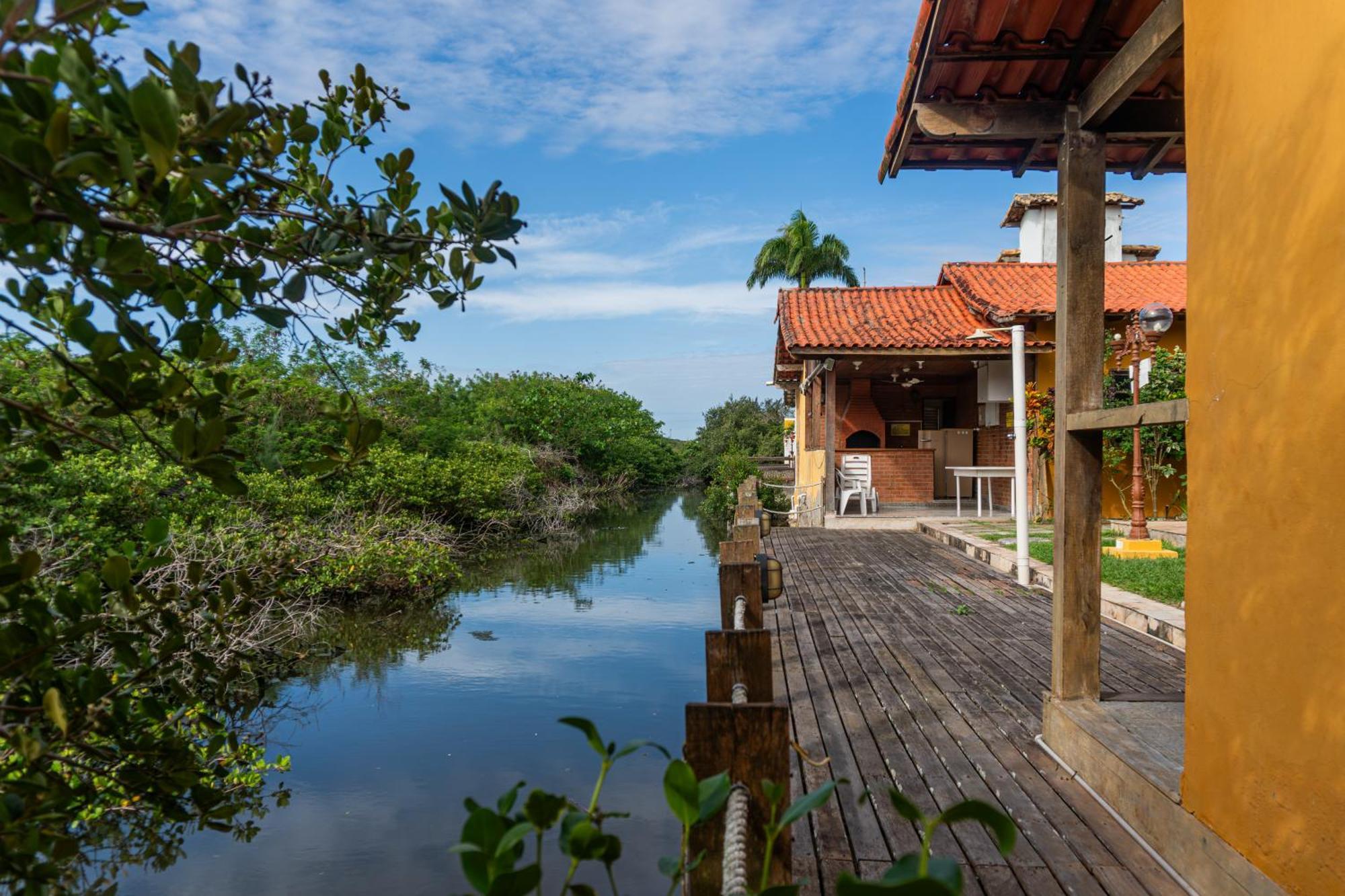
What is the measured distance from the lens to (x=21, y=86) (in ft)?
2.98

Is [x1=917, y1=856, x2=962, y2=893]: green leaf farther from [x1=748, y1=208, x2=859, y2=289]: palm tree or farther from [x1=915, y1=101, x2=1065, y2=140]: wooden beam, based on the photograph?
[x1=748, y1=208, x2=859, y2=289]: palm tree

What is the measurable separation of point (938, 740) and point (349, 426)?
316 centimetres

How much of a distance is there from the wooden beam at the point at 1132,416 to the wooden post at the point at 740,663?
1.47 m

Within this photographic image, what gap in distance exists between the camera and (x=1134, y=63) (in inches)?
119

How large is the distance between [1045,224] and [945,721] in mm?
15834

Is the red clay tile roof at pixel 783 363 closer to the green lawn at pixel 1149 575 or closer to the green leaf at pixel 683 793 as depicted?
the green lawn at pixel 1149 575

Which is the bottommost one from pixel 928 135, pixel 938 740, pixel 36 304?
pixel 938 740

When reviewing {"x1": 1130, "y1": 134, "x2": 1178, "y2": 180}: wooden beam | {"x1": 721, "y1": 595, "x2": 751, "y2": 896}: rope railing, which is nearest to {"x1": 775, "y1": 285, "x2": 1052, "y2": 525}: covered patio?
{"x1": 1130, "y1": 134, "x2": 1178, "y2": 180}: wooden beam

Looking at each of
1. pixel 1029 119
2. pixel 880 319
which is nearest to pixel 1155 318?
pixel 1029 119

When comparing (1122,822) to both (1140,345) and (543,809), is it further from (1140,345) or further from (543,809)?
(1140,345)

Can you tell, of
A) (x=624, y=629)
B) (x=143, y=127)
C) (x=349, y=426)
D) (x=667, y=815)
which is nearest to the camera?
(x=143, y=127)

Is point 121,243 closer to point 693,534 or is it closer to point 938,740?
point 938,740

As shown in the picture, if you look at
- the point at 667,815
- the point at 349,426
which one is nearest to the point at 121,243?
the point at 349,426

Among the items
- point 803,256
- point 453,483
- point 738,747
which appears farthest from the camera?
point 803,256
